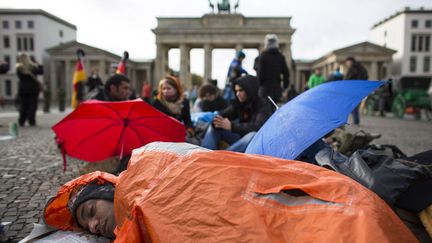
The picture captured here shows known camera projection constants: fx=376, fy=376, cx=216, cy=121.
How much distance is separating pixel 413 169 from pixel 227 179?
826mm

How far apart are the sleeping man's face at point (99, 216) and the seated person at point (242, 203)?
0.24m

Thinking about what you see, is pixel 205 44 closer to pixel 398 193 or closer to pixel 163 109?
pixel 163 109

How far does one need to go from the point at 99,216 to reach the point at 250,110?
2.82m

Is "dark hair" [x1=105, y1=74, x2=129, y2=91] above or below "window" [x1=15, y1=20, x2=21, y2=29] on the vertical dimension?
below

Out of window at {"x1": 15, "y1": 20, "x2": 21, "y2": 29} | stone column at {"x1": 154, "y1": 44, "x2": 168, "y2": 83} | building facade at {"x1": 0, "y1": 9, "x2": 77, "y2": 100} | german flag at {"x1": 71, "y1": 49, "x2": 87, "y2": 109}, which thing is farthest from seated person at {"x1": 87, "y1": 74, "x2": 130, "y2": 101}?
window at {"x1": 15, "y1": 20, "x2": 21, "y2": 29}

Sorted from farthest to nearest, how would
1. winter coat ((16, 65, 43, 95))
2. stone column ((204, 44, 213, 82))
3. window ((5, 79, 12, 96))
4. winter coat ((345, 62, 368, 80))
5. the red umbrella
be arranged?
window ((5, 79, 12, 96)) < stone column ((204, 44, 213, 82)) < winter coat ((16, 65, 43, 95)) < winter coat ((345, 62, 368, 80)) < the red umbrella

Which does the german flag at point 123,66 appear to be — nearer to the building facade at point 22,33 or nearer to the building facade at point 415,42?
the building facade at point 22,33

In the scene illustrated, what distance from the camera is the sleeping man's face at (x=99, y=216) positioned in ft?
5.94

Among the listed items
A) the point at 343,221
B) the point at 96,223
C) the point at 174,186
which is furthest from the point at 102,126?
Answer: the point at 343,221

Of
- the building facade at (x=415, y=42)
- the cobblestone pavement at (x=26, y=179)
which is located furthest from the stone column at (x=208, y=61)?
the cobblestone pavement at (x=26, y=179)

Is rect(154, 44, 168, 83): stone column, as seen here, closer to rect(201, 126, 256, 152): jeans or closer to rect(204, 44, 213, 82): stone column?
rect(204, 44, 213, 82): stone column

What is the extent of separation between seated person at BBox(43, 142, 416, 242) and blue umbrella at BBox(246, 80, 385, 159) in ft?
1.59

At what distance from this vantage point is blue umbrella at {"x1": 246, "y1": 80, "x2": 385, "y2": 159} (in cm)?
205

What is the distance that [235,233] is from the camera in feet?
4.11
